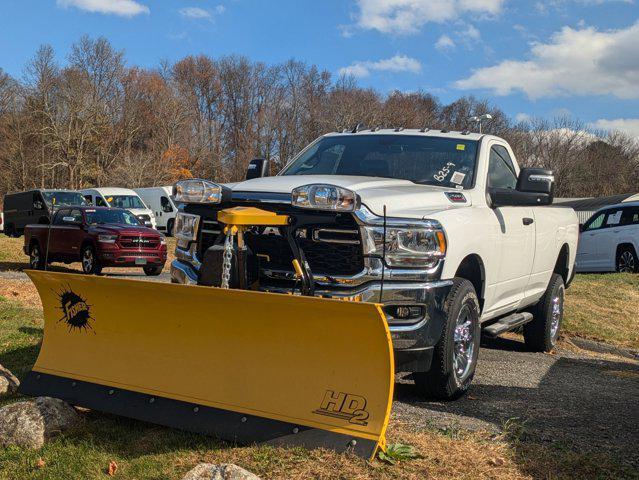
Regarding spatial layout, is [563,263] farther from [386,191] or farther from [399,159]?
[386,191]

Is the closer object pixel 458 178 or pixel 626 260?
pixel 458 178

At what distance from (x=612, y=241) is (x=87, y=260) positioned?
41.0 feet

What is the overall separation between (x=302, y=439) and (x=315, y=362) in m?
0.42

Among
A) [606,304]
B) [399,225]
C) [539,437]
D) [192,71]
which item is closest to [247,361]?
[399,225]

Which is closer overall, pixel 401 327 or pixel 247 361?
pixel 247 361

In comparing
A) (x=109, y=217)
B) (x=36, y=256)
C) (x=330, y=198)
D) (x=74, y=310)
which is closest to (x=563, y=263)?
(x=330, y=198)

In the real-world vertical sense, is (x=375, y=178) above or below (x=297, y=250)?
above

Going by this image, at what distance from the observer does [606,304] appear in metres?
12.4

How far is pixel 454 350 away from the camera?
198 inches

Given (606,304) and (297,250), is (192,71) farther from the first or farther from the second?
(297,250)

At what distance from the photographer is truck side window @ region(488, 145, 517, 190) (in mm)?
6391

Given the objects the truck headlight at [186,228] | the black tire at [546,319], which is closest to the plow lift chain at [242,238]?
the truck headlight at [186,228]

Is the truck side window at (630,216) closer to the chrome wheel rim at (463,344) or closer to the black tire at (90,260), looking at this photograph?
the black tire at (90,260)

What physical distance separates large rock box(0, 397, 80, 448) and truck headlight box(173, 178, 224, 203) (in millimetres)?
1613
